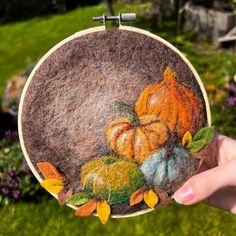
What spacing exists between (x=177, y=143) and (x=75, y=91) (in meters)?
0.52

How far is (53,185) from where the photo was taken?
2.32 metres

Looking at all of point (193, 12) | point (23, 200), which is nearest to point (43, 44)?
point (193, 12)

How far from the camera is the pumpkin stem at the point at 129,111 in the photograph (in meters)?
2.26

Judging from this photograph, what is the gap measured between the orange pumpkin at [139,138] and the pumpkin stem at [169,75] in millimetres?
180

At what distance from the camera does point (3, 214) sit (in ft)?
13.9

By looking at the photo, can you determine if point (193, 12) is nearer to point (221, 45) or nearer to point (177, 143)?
point (221, 45)

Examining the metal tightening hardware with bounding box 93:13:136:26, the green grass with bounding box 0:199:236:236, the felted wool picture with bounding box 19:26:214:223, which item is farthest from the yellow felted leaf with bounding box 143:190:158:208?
the green grass with bounding box 0:199:236:236

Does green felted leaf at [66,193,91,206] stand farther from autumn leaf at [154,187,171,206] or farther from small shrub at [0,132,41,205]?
small shrub at [0,132,41,205]

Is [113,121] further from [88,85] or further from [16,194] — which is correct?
[16,194]

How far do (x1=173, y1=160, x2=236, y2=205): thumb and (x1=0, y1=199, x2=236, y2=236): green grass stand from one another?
5.17ft

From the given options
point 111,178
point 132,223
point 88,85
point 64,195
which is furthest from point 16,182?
point 88,85

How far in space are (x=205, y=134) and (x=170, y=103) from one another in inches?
8.8

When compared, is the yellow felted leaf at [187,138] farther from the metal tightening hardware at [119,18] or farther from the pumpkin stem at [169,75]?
the metal tightening hardware at [119,18]

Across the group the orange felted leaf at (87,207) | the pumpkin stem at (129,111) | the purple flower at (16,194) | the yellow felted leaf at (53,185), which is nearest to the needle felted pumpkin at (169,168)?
the pumpkin stem at (129,111)
